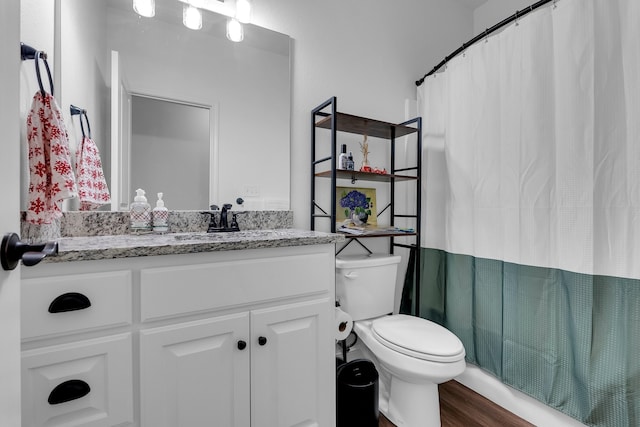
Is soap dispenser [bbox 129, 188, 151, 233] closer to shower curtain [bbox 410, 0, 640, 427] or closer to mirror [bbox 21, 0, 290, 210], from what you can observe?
mirror [bbox 21, 0, 290, 210]

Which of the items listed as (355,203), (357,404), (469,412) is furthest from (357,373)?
(355,203)

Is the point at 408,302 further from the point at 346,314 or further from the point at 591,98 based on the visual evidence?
the point at 591,98

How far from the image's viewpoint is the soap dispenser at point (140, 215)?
4.33 ft

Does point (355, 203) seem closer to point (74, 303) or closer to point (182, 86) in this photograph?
point (182, 86)

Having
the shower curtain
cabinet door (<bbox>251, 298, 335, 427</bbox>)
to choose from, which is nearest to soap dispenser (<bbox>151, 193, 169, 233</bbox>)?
cabinet door (<bbox>251, 298, 335, 427</bbox>)

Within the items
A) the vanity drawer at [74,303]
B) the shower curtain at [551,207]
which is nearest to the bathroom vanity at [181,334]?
the vanity drawer at [74,303]

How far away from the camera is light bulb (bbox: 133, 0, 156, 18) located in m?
1.39

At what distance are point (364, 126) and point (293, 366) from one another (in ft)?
4.46

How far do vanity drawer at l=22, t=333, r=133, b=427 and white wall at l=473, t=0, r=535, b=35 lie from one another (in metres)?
2.88

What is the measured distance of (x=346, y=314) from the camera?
5.03ft

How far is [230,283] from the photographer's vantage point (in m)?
1.05

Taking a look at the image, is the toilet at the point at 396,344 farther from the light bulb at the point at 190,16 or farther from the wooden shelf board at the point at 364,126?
the light bulb at the point at 190,16

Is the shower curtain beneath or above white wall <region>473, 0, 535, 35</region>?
beneath

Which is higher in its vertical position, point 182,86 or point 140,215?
point 182,86
